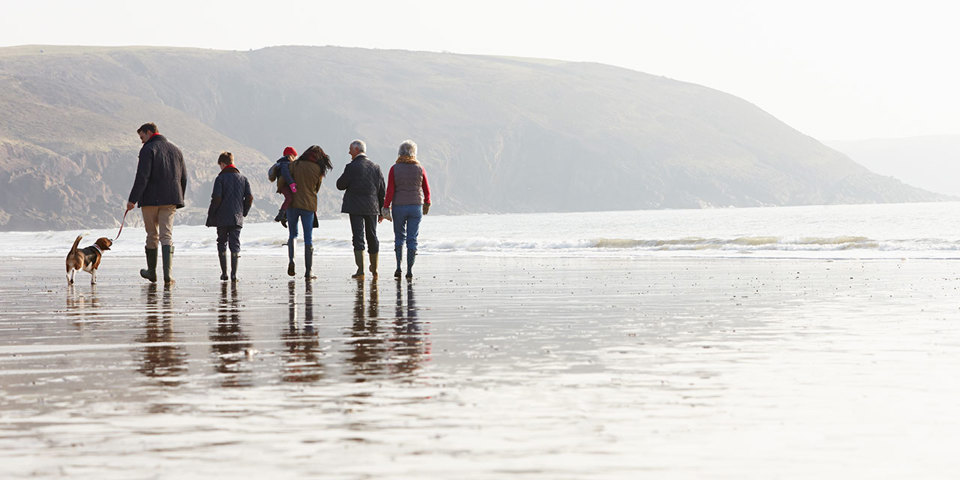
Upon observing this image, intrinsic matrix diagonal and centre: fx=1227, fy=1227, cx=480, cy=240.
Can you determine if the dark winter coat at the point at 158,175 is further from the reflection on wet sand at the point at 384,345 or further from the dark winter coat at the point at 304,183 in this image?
the reflection on wet sand at the point at 384,345

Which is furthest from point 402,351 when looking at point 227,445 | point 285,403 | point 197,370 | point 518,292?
point 518,292

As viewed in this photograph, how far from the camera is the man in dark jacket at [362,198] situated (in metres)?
17.1

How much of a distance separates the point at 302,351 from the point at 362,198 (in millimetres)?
9469

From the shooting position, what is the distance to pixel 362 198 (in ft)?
56.3

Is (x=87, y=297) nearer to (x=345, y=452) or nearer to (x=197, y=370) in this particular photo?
(x=197, y=370)

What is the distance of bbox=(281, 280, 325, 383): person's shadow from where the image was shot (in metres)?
6.60

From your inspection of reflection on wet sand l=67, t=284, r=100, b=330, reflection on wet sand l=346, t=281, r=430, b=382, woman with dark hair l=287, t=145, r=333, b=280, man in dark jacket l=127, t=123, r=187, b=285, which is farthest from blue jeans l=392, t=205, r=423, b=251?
reflection on wet sand l=346, t=281, r=430, b=382

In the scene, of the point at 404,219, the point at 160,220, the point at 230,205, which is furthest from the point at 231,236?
the point at 404,219

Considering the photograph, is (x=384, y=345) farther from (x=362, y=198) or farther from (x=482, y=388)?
(x=362, y=198)

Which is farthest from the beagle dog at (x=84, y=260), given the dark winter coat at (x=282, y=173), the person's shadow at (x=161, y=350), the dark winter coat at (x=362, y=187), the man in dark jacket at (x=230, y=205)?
the person's shadow at (x=161, y=350)

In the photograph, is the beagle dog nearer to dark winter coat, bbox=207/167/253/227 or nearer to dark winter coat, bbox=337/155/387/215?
dark winter coat, bbox=207/167/253/227

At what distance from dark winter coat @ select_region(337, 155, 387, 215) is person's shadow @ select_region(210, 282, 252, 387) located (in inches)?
199

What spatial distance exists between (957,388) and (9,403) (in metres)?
4.56

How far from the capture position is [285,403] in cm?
561
